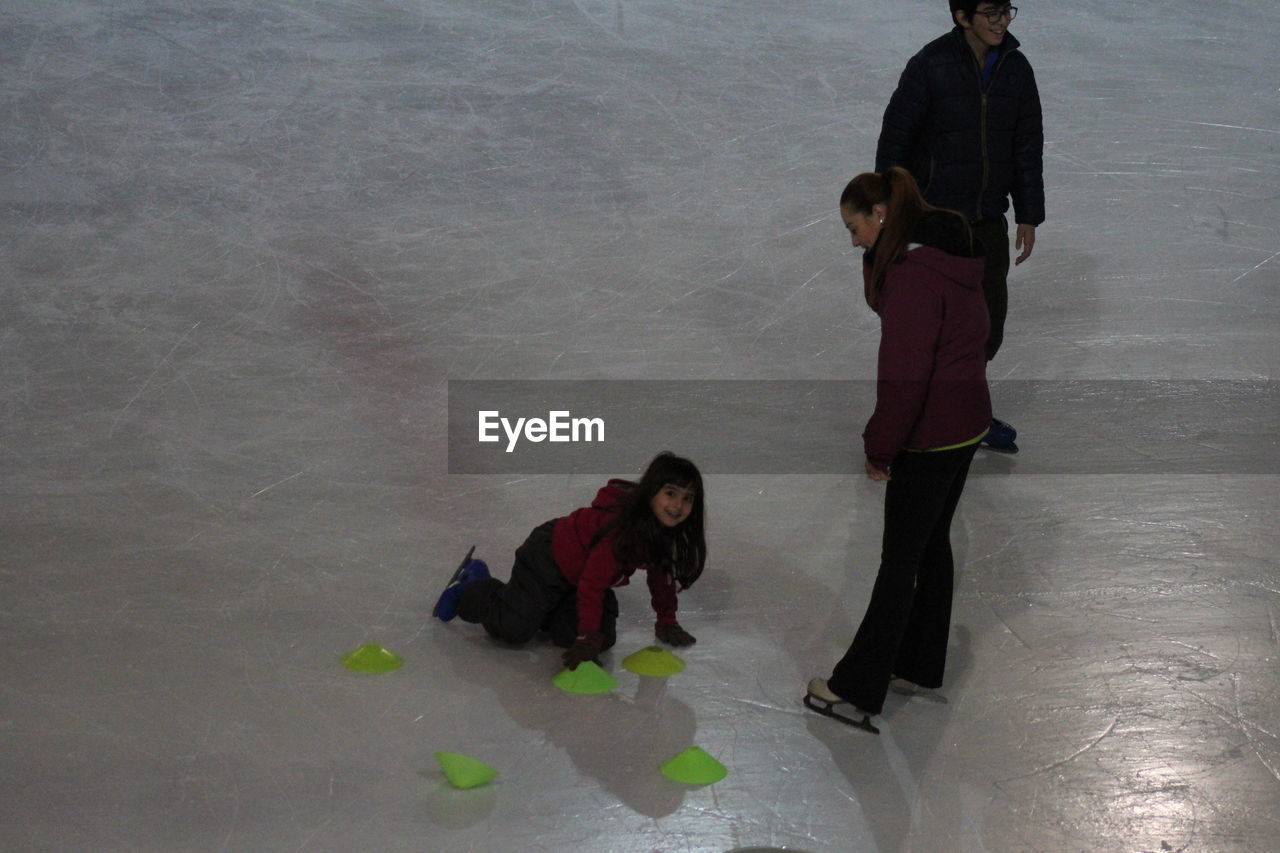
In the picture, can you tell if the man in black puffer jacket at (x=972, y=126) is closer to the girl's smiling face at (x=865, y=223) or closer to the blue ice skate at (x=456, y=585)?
the girl's smiling face at (x=865, y=223)

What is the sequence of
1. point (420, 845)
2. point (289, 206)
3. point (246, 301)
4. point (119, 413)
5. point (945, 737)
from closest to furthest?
point (420, 845) < point (945, 737) < point (119, 413) < point (246, 301) < point (289, 206)

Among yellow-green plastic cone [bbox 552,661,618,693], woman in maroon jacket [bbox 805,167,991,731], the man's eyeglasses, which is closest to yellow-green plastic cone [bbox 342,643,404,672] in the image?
yellow-green plastic cone [bbox 552,661,618,693]

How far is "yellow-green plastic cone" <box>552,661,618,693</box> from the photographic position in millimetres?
3734

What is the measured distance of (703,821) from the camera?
324cm

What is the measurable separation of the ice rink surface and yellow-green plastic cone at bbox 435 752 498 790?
0.18ft

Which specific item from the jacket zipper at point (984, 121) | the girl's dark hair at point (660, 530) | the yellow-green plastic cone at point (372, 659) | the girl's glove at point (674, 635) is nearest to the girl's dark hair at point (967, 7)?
the jacket zipper at point (984, 121)

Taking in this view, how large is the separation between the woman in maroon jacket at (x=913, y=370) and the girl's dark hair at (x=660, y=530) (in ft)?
1.64

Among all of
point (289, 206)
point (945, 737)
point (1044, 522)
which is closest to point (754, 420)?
point (1044, 522)

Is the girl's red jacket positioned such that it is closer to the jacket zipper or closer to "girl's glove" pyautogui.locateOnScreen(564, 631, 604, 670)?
"girl's glove" pyautogui.locateOnScreen(564, 631, 604, 670)

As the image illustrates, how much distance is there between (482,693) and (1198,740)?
1.85 meters

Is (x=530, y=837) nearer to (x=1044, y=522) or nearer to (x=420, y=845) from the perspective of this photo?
(x=420, y=845)

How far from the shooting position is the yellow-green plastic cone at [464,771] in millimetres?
3318

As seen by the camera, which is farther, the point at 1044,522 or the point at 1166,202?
the point at 1166,202

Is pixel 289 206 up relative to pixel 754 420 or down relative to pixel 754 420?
up
